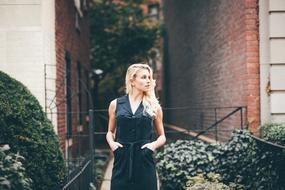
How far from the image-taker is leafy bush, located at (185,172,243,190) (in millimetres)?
6629

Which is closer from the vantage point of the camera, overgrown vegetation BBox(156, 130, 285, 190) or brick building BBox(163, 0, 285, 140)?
overgrown vegetation BBox(156, 130, 285, 190)

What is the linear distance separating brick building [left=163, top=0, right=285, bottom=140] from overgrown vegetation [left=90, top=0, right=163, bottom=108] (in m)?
5.82

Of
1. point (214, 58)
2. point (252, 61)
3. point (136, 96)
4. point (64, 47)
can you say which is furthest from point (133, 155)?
point (214, 58)

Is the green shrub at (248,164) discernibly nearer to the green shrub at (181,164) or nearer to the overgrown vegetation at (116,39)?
the green shrub at (181,164)

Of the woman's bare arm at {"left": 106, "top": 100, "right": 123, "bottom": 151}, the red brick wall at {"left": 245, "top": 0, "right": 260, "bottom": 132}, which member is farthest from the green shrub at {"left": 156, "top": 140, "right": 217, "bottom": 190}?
the woman's bare arm at {"left": 106, "top": 100, "right": 123, "bottom": 151}

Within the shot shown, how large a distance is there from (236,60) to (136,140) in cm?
469

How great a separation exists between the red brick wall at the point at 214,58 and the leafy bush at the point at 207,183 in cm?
137

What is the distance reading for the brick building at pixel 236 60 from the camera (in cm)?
798

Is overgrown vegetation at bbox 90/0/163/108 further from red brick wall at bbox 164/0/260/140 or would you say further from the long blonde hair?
the long blonde hair

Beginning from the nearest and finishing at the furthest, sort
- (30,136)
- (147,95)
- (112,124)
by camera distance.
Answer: (147,95) < (112,124) < (30,136)

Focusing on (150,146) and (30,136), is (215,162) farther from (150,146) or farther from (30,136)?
(150,146)

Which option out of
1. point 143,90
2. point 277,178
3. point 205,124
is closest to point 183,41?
point 205,124

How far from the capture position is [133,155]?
4.57m

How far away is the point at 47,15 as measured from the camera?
7.80 metres
